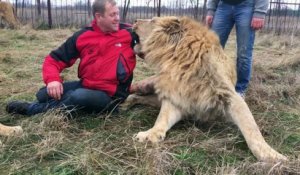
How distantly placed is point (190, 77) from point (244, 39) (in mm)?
1306

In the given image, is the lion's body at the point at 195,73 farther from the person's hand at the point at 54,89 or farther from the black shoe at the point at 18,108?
the black shoe at the point at 18,108

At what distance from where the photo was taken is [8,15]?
42.5 feet

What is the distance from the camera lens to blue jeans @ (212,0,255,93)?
405 cm

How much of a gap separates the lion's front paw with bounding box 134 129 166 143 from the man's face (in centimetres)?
105

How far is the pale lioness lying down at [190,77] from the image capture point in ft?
9.48

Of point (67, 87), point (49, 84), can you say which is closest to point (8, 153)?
point (49, 84)

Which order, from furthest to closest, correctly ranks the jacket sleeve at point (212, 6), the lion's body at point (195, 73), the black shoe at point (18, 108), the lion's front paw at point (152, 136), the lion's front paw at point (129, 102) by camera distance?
the jacket sleeve at point (212, 6), the lion's front paw at point (129, 102), the black shoe at point (18, 108), the lion's body at point (195, 73), the lion's front paw at point (152, 136)

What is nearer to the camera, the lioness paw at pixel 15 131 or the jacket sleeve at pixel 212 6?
the lioness paw at pixel 15 131

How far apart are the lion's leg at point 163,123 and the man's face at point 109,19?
0.81 m

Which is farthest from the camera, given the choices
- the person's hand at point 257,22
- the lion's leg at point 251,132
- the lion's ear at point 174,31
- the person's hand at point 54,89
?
the person's hand at point 257,22

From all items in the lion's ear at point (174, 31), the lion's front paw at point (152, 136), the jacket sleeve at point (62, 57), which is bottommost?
the lion's front paw at point (152, 136)

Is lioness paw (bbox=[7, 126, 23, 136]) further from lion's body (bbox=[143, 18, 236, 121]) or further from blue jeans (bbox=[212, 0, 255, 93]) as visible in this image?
blue jeans (bbox=[212, 0, 255, 93])

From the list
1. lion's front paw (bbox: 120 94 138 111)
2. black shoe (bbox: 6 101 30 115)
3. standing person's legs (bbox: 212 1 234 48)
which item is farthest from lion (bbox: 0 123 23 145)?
standing person's legs (bbox: 212 1 234 48)

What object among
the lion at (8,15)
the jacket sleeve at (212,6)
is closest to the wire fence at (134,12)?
the lion at (8,15)
